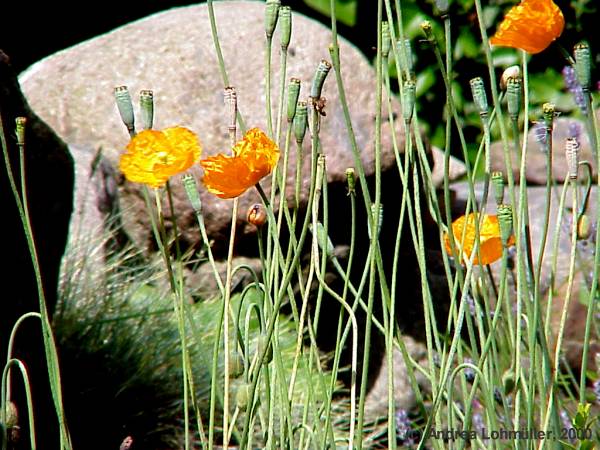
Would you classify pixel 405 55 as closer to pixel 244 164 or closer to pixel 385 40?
pixel 385 40

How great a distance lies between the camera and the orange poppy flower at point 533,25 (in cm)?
103

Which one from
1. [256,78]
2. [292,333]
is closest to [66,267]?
[292,333]

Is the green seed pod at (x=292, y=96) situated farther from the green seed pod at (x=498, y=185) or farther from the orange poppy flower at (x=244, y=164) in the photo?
the green seed pod at (x=498, y=185)

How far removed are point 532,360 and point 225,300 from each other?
12.4 inches

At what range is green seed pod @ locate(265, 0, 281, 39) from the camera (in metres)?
1.02

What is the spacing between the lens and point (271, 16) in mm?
1025

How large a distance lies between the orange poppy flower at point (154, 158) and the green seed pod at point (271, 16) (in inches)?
6.2

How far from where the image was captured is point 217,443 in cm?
236

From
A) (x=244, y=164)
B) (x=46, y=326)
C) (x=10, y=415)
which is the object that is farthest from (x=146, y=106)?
(x=10, y=415)

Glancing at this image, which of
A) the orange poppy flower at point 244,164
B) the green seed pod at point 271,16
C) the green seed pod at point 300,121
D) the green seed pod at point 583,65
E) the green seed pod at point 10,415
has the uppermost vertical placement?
the green seed pod at point 271,16

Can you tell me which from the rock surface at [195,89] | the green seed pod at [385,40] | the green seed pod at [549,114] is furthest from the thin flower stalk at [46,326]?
the rock surface at [195,89]

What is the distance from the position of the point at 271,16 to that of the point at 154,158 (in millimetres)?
201

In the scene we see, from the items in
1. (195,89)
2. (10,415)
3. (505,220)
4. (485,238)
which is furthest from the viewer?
(195,89)

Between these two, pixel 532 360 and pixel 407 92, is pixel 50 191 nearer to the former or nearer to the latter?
pixel 407 92
